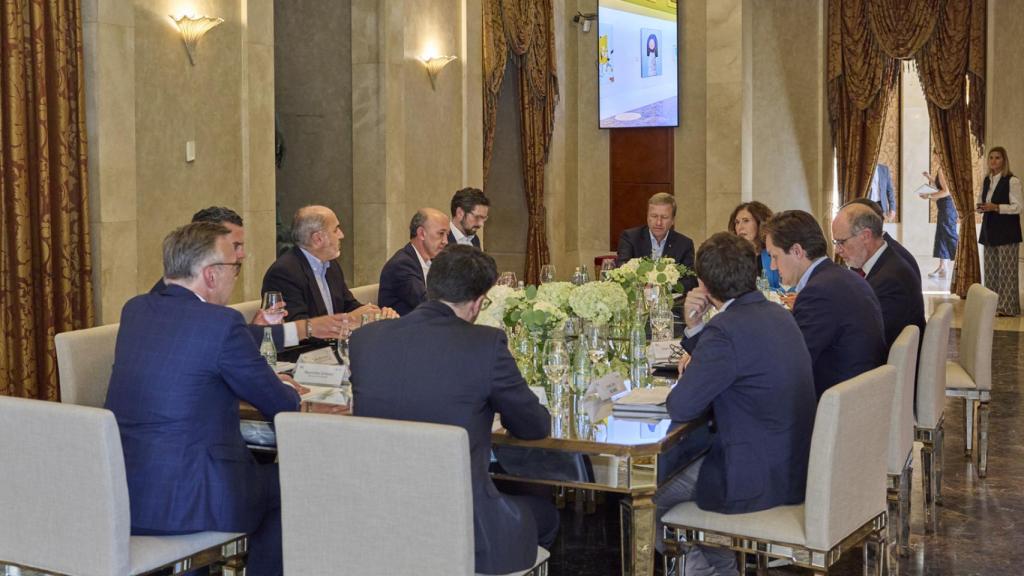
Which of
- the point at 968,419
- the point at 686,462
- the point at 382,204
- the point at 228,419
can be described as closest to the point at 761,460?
the point at 686,462

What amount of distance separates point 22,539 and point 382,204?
6.49m

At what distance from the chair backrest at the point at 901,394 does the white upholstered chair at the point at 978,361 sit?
4.52 feet

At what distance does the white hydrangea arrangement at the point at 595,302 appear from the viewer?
425cm

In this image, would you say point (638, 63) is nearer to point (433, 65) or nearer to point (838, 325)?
point (433, 65)

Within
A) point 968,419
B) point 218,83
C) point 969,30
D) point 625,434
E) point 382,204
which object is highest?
point 969,30

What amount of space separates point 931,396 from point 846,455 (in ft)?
5.70

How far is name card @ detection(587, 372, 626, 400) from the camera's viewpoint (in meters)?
3.86

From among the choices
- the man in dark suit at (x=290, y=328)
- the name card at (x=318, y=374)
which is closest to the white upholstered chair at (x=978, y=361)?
the man in dark suit at (x=290, y=328)

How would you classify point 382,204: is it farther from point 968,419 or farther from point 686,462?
point 686,462

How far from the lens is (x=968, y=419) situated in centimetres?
603

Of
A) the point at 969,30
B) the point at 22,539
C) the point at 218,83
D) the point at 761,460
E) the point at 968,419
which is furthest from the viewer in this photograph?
the point at 969,30

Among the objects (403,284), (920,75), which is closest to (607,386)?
(403,284)

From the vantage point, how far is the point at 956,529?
5.06 m

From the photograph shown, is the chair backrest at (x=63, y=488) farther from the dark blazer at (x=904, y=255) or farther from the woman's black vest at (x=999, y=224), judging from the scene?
the woman's black vest at (x=999, y=224)
